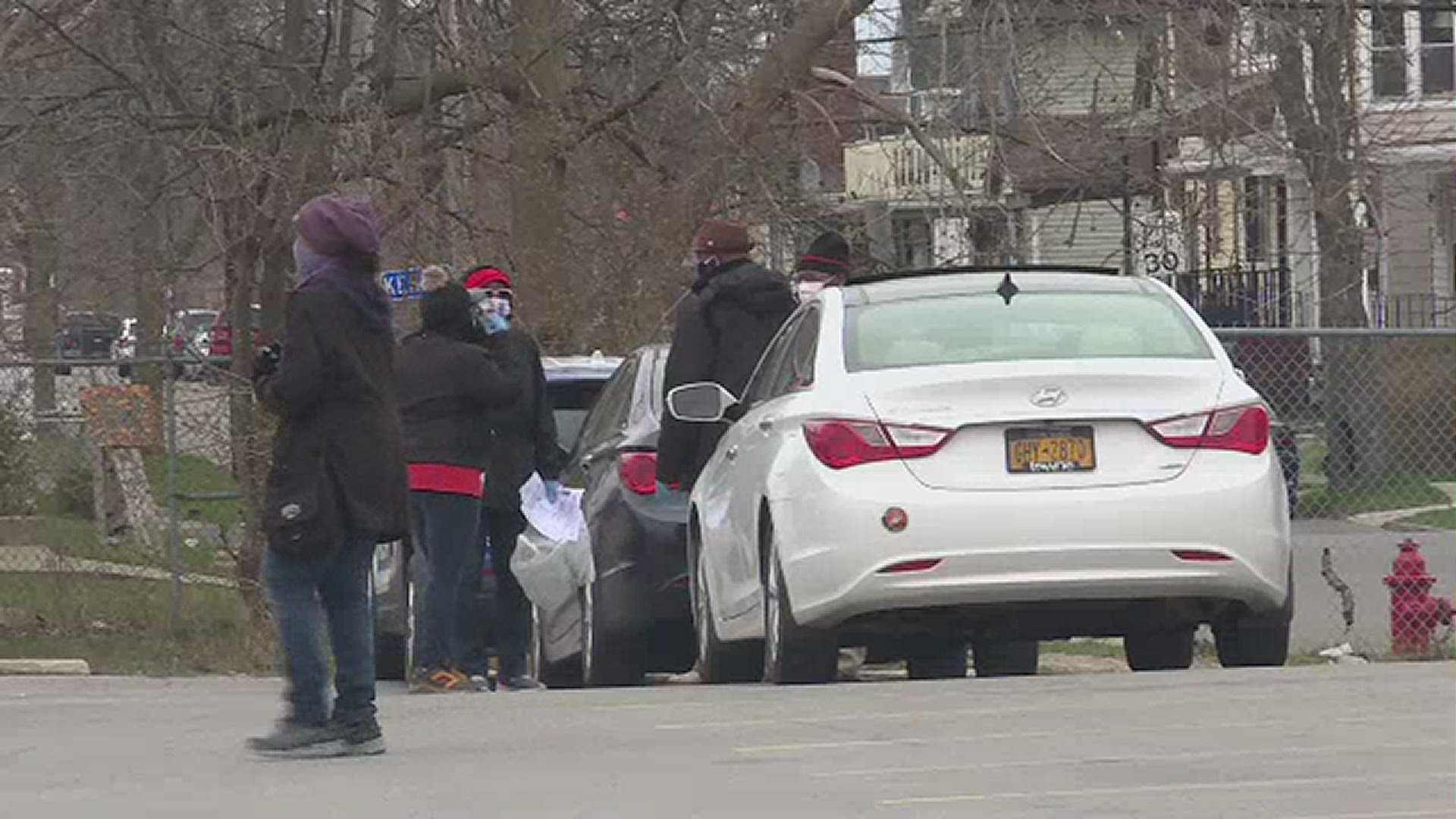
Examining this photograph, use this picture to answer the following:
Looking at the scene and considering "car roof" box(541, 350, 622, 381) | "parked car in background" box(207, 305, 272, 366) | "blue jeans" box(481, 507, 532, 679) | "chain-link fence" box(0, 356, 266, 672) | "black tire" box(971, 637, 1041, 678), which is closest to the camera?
"blue jeans" box(481, 507, 532, 679)

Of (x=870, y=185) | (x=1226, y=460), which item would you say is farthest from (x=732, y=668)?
(x=870, y=185)

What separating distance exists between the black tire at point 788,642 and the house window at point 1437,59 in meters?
34.8


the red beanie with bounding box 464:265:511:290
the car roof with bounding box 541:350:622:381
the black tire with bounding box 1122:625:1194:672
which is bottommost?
the black tire with bounding box 1122:625:1194:672

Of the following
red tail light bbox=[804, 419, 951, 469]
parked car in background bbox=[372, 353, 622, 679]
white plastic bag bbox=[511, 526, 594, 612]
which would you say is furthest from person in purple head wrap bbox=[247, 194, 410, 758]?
parked car in background bbox=[372, 353, 622, 679]

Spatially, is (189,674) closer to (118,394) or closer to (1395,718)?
(118,394)

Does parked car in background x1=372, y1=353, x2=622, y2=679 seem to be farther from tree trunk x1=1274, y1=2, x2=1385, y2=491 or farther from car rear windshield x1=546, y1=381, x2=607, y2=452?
tree trunk x1=1274, y1=2, x2=1385, y2=491

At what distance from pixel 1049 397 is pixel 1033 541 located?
507mm

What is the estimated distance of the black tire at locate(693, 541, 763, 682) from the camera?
12.9 meters

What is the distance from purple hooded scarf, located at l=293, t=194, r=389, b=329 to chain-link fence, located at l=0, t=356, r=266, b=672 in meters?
9.57

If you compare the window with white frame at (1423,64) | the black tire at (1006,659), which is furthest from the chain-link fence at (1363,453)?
the window with white frame at (1423,64)

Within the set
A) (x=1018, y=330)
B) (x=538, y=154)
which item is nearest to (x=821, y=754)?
(x=1018, y=330)

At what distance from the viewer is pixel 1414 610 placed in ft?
53.4

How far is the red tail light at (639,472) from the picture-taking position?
1356cm

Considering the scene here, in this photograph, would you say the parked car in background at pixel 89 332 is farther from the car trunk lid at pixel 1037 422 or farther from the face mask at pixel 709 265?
the car trunk lid at pixel 1037 422
